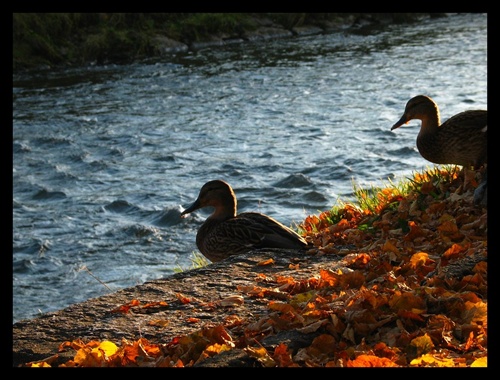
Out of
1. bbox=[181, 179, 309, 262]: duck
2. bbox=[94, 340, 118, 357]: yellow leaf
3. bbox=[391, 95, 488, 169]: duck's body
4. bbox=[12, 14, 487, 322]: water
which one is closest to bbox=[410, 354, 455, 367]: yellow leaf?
bbox=[94, 340, 118, 357]: yellow leaf

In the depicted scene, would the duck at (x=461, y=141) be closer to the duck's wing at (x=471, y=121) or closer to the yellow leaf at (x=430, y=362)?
the duck's wing at (x=471, y=121)

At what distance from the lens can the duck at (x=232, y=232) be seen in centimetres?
650

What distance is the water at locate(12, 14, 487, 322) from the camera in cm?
1066

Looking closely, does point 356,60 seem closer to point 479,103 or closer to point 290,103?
point 290,103

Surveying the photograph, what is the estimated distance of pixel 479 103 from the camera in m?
16.6

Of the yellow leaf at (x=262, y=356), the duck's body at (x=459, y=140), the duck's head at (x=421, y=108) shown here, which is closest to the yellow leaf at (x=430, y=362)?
the yellow leaf at (x=262, y=356)

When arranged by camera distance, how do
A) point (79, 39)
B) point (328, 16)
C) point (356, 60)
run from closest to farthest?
point (356, 60) → point (79, 39) → point (328, 16)

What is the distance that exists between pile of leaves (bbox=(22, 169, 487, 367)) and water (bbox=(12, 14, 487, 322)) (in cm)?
313

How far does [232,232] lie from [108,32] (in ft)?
58.3

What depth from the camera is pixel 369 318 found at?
4.00m

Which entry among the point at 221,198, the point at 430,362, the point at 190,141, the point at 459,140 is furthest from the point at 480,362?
the point at 190,141

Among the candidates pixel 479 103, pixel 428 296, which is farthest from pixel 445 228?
pixel 479 103

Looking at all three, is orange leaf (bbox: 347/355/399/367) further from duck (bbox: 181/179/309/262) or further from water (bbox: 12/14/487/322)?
water (bbox: 12/14/487/322)
